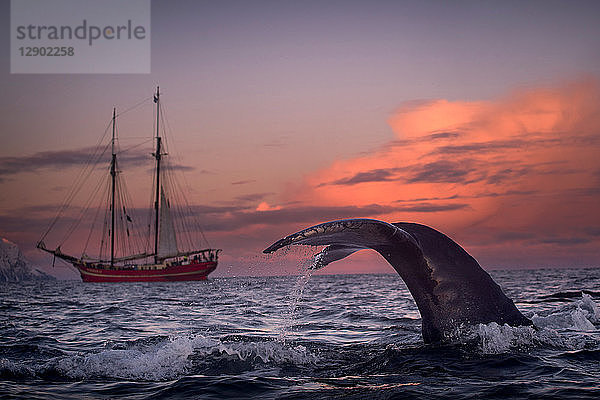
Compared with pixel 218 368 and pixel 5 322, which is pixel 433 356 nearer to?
pixel 218 368

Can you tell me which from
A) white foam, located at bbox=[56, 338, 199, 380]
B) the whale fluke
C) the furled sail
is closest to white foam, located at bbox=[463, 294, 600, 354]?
the whale fluke

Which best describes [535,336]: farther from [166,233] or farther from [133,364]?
[166,233]

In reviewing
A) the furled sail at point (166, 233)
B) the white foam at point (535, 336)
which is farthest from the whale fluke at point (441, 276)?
the furled sail at point (166, 233)

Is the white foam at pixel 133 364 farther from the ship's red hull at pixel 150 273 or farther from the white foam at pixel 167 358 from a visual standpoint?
the ship's red hull at pixel 150 273

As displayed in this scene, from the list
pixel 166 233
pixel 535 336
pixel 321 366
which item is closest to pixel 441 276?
pixel 321 366

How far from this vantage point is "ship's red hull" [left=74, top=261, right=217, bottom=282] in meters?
77.6

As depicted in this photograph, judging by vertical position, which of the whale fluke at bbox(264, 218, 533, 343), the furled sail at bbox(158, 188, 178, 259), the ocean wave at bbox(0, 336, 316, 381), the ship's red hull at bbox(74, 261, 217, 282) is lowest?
the ship's red hull at bbox(74, 261, 217, 282)

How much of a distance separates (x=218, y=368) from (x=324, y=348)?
1830 mm

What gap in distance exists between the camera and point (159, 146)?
82.8m

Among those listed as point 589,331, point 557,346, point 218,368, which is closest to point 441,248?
point 557,346

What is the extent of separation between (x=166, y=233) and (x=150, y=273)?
5.75 m

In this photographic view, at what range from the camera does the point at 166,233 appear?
7844cm

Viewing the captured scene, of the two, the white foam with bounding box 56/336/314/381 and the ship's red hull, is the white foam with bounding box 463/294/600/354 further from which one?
the ship's red hull

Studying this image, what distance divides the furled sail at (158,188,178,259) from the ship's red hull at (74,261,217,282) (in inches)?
83.6
